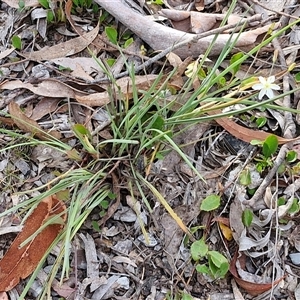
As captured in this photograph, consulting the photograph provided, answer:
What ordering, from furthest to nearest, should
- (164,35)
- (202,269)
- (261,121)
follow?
(164,35) → (261,121) → (202,269)

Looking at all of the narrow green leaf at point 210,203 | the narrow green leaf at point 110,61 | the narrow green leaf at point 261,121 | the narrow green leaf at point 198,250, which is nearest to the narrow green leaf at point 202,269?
the narrow green leaf at point 198,250

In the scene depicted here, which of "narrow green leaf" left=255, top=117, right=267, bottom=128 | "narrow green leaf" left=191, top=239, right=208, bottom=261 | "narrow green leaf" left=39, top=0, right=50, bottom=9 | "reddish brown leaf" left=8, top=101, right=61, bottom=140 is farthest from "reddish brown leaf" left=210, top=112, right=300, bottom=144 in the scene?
"narrow green leaf" left=39, top=0, right=50, bottom=9

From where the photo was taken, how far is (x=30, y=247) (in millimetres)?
1276

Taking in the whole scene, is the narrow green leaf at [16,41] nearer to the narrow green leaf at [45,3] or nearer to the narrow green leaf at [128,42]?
the narrow green leaf at [45,3]

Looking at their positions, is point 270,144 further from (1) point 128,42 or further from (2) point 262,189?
(1) point 128,42

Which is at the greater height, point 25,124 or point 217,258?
point 25,124

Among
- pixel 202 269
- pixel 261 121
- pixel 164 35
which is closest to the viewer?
pixel 202 269

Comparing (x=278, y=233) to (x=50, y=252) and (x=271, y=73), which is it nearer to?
(x=271, y=73)

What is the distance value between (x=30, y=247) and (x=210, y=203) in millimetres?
Result: 457

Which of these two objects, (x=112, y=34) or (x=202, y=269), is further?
(x=112, y=34)

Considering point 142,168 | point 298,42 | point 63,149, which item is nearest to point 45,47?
point 63,149

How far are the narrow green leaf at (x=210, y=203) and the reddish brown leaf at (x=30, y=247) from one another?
35 cm

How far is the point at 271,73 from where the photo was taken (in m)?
1.42

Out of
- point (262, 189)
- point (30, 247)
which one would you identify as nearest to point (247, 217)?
point (262, 189)
